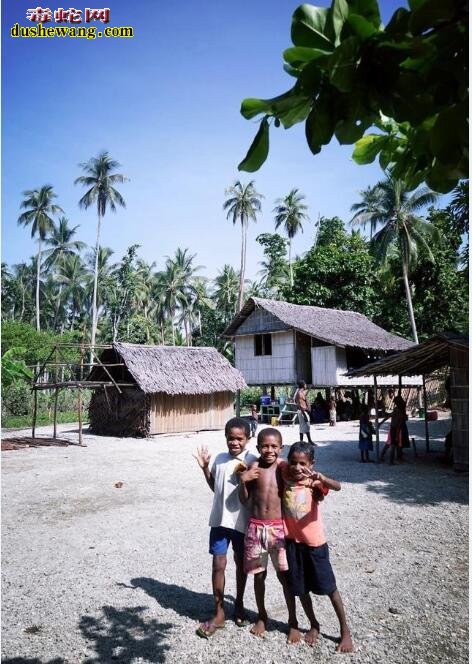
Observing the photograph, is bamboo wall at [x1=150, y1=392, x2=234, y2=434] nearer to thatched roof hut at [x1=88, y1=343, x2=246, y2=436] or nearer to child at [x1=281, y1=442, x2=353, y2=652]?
Result: thatched roof hut at [x1=88, y1=343, x2=246, y2=436]

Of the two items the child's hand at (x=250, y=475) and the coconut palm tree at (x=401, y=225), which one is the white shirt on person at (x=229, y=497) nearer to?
the child's hand at (x=250, y=475)

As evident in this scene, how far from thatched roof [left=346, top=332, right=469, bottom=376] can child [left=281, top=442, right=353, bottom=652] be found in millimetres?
6283

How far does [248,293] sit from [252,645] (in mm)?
39194

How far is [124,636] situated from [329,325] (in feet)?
65.9

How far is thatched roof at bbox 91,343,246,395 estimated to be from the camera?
17031 mm

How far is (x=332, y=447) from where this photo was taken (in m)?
13.0

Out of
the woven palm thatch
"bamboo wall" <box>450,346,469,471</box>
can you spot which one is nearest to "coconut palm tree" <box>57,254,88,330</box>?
the woven palm thatch

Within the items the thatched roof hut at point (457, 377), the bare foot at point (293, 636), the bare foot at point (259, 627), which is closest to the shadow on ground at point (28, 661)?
the bare foot at point (259, 627)

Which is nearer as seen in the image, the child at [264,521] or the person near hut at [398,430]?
the child at [264,521]

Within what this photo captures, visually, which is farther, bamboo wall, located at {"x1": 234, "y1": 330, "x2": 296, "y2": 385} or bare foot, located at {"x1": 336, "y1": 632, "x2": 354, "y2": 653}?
bamboo wall, located at {"x1": 234, "y1": 330, "x2": 296, "y2": 385}

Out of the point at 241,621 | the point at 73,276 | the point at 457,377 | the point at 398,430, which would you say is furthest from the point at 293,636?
the point at 73,276

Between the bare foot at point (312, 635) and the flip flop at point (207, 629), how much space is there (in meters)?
0.63

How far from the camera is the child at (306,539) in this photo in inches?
121

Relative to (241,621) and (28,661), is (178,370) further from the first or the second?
(28,661)
